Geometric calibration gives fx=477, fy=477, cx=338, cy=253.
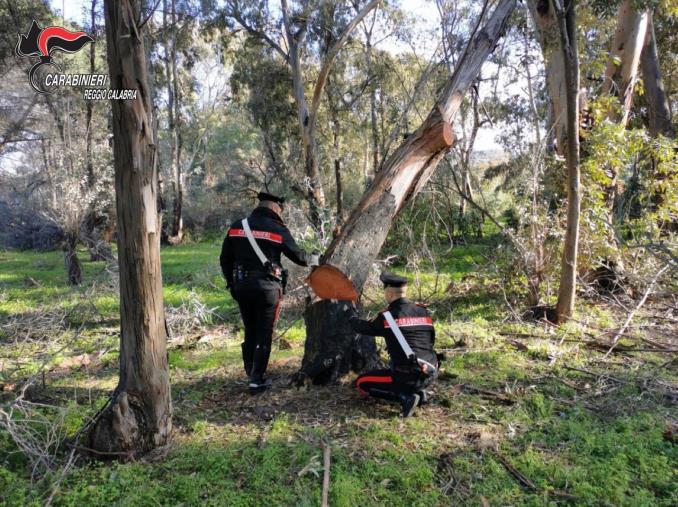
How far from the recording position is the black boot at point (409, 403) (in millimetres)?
4004

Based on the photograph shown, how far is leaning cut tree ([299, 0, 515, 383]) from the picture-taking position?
4.60 m

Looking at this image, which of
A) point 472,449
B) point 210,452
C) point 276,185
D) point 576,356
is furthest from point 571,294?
point 276,185

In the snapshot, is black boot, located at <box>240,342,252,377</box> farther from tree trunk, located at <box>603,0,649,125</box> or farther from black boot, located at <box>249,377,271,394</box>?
Answer: tree trunk, located at <box>603,0,649,125</box>

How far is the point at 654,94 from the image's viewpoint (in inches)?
456

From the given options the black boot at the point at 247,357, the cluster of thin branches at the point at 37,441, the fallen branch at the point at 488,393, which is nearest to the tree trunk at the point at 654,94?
the fallen branch at the point at 488,393

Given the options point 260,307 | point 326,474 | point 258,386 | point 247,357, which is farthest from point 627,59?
point 326,474

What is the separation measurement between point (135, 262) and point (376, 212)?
254 centimetres

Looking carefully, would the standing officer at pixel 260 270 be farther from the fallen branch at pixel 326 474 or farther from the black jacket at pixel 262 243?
the fallen branch at pixel 326 474

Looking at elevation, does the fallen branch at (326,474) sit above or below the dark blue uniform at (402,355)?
below

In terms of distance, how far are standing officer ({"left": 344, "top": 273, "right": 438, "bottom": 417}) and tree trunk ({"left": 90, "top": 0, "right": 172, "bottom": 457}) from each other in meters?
1.65

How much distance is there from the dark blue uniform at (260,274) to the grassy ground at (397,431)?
463 mm

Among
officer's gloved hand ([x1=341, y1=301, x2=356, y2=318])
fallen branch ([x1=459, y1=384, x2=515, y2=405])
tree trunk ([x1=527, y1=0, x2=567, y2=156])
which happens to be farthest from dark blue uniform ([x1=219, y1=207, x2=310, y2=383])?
tree trunk ([x1=527, y1=0, x2=567, y2=156])

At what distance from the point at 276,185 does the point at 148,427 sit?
2215 cm

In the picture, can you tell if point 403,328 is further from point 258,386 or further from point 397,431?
point 258,386
